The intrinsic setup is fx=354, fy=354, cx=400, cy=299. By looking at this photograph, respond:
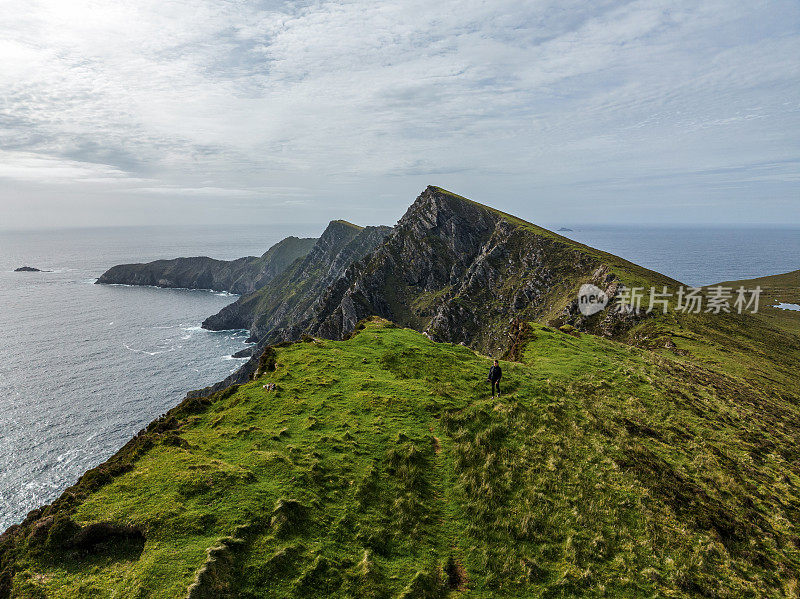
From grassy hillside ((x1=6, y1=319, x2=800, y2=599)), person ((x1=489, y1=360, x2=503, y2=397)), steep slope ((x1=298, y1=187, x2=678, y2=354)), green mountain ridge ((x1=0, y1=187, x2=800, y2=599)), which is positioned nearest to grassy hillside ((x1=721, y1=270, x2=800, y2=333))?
steep slope ((x1=298, y1=187, x2=678, y2=354))

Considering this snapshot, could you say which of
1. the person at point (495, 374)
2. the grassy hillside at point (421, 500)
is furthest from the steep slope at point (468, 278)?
the person at point (495, 374)

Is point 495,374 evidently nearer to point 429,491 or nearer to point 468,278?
point 429,491

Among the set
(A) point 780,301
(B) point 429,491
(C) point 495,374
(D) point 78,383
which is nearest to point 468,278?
(C) point 495,374

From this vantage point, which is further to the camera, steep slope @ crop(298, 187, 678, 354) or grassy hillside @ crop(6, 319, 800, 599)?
steep slope @ crop(298, 187, 678, 354)

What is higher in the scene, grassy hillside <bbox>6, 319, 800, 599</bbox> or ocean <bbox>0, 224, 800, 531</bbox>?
grassy hillside <bbox>6, 319, 800, 599</bbox>

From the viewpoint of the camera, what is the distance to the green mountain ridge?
1337 cm

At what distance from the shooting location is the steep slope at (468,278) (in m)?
108

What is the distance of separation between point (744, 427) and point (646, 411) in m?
9.55

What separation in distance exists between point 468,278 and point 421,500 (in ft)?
424

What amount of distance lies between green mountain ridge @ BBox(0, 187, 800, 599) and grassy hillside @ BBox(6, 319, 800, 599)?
0.08 metres

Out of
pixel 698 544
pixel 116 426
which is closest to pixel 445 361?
pixel 698 544

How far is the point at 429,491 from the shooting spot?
1838cm

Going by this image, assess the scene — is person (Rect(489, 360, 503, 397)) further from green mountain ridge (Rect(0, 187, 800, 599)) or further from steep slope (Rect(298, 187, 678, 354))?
steep slope (Rect(298, 187, 678, 354))

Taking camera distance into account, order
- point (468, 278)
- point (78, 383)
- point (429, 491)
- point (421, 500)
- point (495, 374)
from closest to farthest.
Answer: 1. point (421, 500)
2. point (429, 491)
3. point (495, 374)
4. point (78, 383)
5. point (468, 278)
